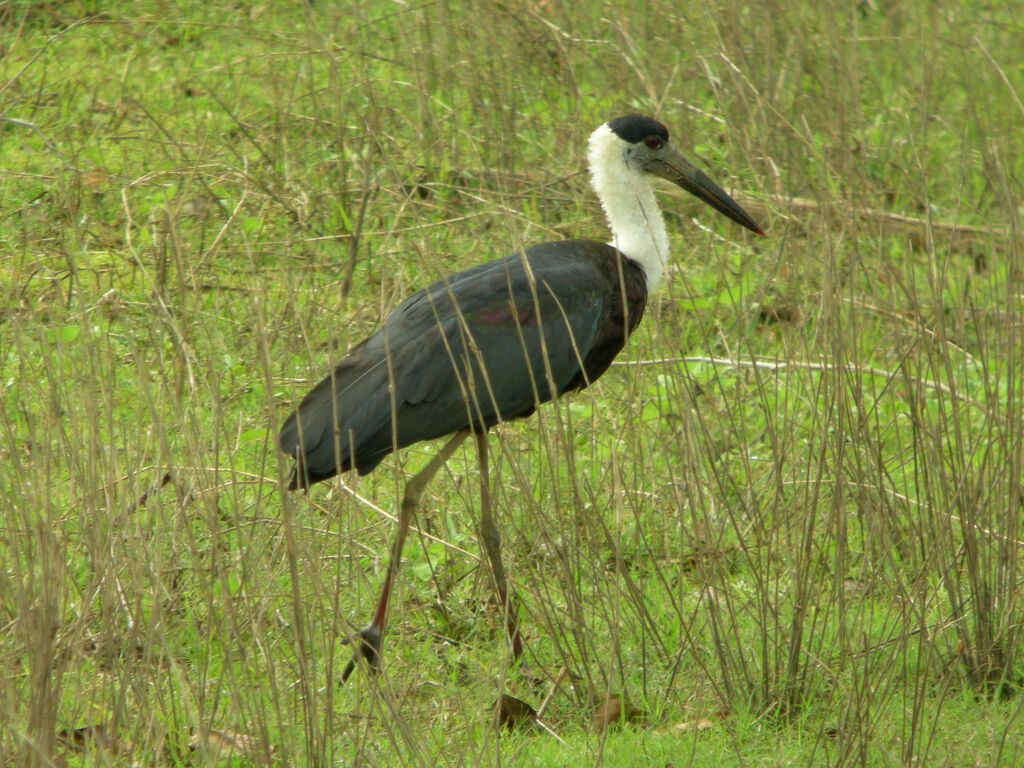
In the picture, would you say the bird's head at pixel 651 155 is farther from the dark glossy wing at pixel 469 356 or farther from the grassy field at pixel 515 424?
the dark glossy wing at pixel 469 356

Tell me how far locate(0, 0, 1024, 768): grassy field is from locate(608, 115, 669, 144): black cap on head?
0.32m

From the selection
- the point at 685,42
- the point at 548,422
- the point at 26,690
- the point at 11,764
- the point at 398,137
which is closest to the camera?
the point at 11,764

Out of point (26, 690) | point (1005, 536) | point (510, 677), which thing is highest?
point (1005, 536)

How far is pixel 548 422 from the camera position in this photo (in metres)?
4.27

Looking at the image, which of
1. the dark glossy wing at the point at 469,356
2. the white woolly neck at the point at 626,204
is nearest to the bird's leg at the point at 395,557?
the dark glossy wing at the point at 469,356

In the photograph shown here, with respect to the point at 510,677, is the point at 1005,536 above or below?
above

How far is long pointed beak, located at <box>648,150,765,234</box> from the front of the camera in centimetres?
439

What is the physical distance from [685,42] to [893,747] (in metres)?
4.43

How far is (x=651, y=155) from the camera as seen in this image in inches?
172

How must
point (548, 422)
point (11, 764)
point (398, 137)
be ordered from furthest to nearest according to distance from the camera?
point (398, 137)
point (548, 422)
point (11, 764)

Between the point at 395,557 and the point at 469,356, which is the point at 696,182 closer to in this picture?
the point at 469,356

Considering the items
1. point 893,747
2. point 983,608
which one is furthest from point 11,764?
point 983,608

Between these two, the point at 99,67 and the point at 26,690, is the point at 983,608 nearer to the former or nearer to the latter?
the point at 26,690

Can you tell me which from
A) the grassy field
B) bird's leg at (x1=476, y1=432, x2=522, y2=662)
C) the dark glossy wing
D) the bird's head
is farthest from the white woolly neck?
bird's leg at (x1=476, y1=432, x2=522, y2=662)
